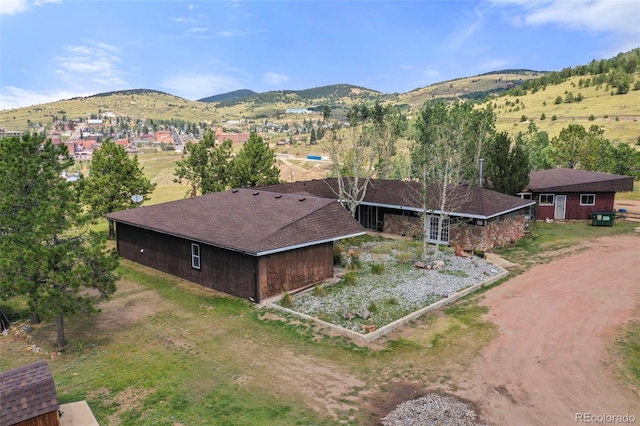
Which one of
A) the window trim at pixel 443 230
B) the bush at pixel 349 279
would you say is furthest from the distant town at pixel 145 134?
the bush at pixel 349 279

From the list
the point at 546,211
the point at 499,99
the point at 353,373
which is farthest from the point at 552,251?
the point at 499,99

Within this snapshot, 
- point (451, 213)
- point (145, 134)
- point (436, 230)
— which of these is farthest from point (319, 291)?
point (145, 134)

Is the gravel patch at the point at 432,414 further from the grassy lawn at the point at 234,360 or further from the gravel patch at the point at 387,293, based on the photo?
the gravel patch at the point at 387,293

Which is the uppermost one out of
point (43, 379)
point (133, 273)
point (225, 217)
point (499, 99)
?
point (499, 99)

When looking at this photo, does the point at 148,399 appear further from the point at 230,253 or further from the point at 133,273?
the point at 133,273

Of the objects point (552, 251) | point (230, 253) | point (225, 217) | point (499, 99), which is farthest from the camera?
point (499, 99)
